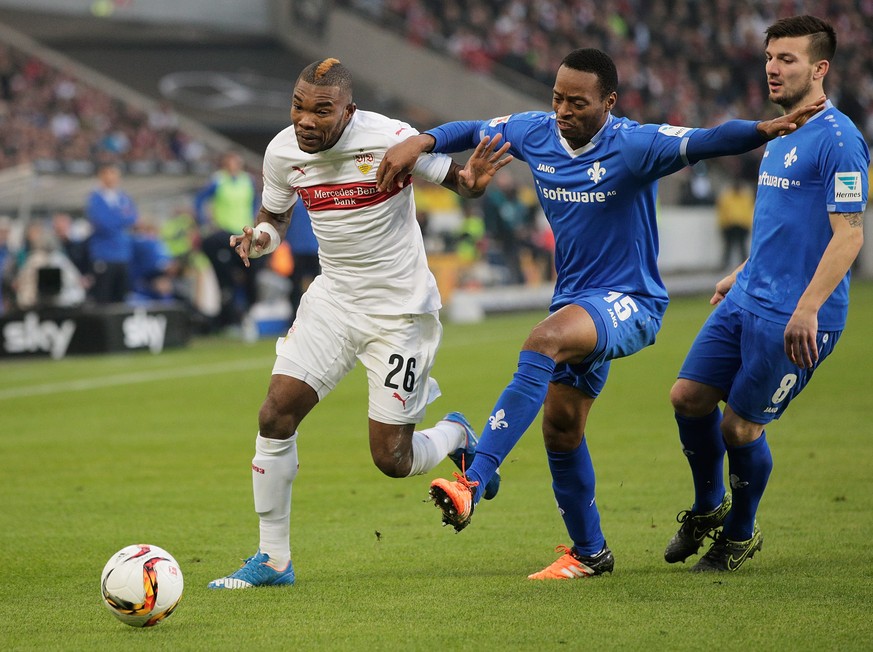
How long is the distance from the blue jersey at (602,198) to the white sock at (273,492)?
137 centimetres

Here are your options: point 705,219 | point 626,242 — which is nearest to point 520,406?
Answer: point 626,242

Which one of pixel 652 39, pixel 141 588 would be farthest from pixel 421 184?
pixel 141 588

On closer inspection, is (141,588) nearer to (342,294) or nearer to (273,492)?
(273,492)

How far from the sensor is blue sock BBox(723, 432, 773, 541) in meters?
5.63

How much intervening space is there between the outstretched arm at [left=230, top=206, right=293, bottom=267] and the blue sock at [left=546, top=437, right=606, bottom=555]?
1.57m

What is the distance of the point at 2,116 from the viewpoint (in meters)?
28.5

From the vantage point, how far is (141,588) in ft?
15.2

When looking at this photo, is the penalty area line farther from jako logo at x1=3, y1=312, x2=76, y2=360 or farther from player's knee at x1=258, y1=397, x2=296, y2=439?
player's knee at x1=258, y1=397, x2=296, y2=439

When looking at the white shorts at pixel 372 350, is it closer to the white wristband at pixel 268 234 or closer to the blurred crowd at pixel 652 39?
the white wristband at pixel 268 234

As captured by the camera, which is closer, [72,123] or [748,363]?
[748,363]

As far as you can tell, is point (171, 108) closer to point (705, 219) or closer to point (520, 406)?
point (705, 219)

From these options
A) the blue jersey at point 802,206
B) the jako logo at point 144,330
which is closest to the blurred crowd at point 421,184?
the jako logo at point 144,330

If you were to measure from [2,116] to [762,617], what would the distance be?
26.8 m

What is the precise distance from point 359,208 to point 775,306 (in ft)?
6.04
